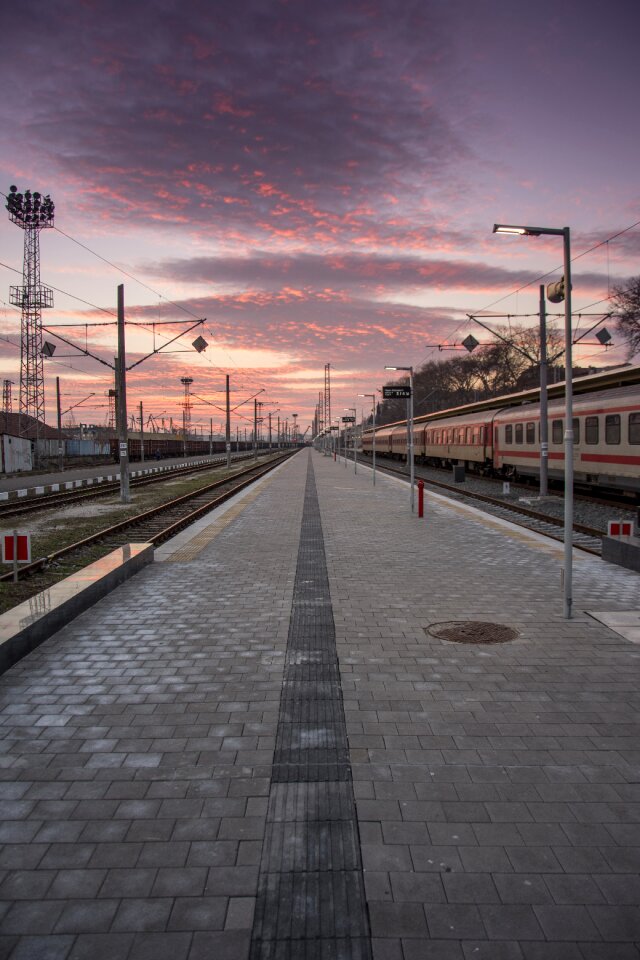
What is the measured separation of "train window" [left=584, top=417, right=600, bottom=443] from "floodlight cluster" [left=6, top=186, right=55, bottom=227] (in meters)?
48.2

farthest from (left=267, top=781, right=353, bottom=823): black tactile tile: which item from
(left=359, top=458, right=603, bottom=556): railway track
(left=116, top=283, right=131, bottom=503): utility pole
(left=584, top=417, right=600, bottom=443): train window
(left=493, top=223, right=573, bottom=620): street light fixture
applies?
(left=116, top=283, right=131, bottom=503): utility pole

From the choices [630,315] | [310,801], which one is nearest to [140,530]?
[310,801]

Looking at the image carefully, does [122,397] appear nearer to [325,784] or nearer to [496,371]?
[325,784]

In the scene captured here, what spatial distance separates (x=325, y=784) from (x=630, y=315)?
38818 mm

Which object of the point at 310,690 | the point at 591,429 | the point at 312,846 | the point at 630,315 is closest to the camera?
the point at 312,846

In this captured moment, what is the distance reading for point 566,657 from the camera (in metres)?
5.91

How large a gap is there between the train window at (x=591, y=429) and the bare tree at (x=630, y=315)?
19500 mm

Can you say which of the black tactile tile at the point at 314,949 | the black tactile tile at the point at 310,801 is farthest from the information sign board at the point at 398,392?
the black tactile tile at the point at 314,949

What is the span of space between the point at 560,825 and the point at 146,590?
21.2 ft

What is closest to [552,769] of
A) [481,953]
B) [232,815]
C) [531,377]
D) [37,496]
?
[481,953]

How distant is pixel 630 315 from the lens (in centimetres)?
Answer: 3662

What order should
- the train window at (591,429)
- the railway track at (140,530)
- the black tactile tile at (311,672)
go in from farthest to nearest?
the train window at (591,429), the railway track at (140,530), the black tactile tile at (311,672)

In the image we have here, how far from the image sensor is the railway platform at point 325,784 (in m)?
2.71

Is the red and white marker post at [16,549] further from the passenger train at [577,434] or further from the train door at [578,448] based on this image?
the train door at [578,448]
